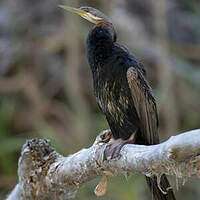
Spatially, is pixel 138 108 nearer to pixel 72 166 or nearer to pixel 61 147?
pixel 72 166

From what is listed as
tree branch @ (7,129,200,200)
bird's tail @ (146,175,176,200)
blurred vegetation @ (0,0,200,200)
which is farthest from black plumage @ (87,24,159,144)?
blurred vegetation @ (0,0,200,200)

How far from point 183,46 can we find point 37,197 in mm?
5410

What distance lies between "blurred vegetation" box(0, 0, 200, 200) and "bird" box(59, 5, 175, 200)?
2465mm

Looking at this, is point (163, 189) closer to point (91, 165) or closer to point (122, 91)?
point (91, 165)

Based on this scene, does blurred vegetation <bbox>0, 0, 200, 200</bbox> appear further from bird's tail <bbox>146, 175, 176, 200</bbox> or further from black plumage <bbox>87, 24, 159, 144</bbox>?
bird's tail <bbox>146, 175, 176, 200</bbox>

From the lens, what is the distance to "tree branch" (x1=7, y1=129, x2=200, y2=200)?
2248 mm

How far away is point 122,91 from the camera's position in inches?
127

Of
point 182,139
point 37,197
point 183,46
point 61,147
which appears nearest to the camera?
point 182,139

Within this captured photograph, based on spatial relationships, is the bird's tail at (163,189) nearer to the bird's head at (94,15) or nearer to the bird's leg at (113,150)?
the bird's leg at (113,150)

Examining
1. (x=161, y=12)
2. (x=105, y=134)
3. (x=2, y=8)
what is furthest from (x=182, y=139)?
(x=2, y=8)

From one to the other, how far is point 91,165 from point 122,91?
0.59 metres

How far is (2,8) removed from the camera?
811 cm

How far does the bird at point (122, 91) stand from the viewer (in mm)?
3203

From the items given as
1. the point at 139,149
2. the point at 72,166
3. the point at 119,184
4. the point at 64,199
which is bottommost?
the point at 119,184
